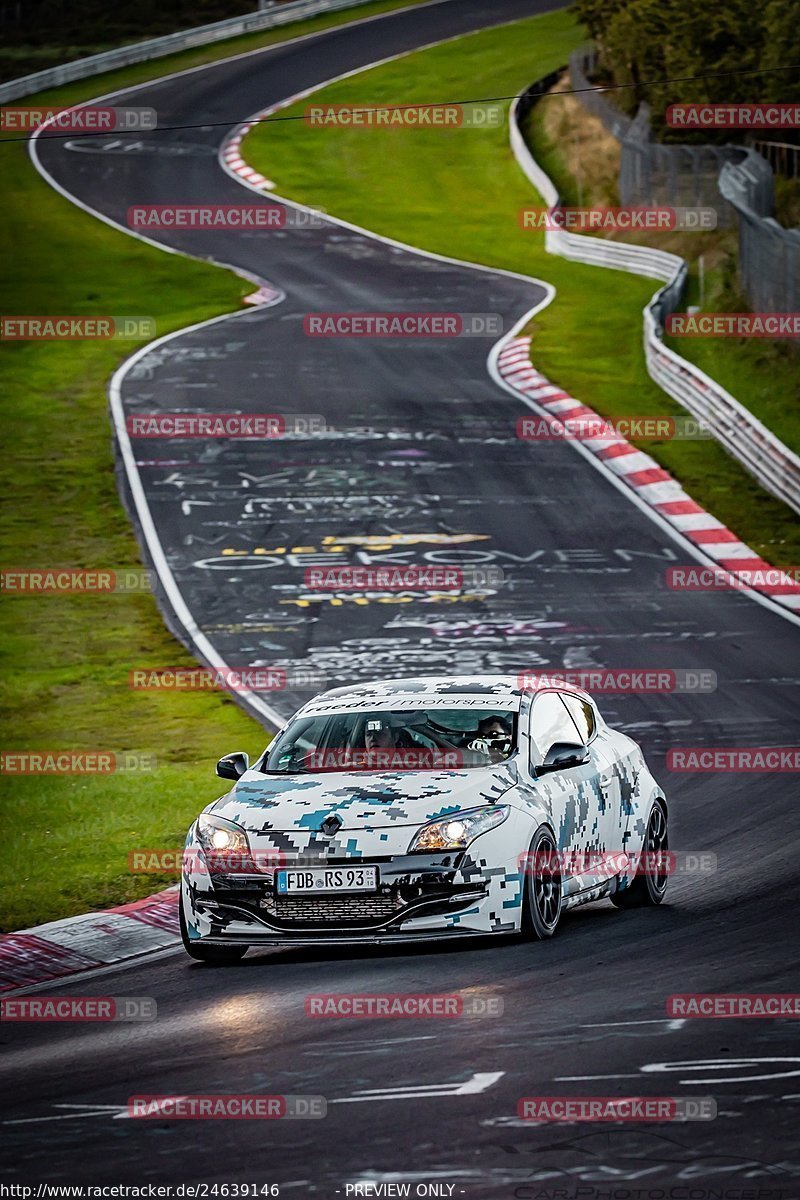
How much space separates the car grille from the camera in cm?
1020

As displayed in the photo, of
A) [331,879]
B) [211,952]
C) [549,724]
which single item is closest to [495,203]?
[549,724]

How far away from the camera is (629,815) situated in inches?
471

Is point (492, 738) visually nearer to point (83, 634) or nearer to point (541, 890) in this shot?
point (541, 890)

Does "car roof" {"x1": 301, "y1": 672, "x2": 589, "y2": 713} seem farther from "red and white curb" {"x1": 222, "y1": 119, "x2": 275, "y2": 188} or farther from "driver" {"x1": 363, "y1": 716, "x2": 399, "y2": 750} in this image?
"red and white curb" {"x1": 222, "y1": 119, "x2": 275, "y2": 188}

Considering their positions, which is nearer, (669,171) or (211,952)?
(211,952)

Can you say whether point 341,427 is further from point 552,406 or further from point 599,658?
point 599,658

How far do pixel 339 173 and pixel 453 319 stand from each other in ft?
68.5

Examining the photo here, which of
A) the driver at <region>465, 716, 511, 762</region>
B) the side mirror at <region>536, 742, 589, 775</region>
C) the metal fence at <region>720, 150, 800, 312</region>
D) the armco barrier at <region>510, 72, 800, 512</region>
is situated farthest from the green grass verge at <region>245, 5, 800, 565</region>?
the side mirror at <region>536, 742, 589, 775</region>

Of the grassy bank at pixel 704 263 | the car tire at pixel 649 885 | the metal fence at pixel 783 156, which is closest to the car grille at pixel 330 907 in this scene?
the car tire at pixel 649 885

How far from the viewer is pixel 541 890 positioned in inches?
418

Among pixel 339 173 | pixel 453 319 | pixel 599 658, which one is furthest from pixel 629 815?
pixel 339 173

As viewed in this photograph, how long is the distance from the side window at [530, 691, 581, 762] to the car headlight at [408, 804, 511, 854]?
1.05 m

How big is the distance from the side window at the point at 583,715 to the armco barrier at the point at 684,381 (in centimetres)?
1552

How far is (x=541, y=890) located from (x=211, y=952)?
1.76 m
